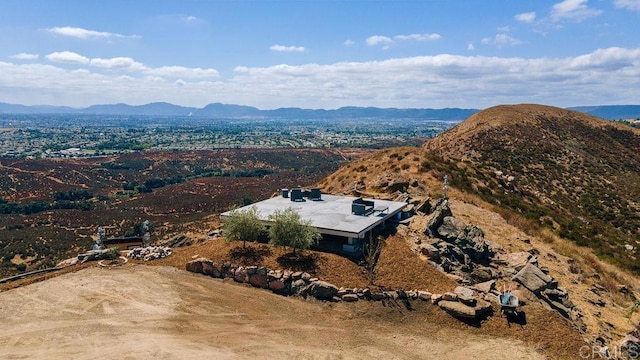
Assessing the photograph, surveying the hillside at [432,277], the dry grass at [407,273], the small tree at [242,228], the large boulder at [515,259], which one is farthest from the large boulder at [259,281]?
the large boulder at [515,259]

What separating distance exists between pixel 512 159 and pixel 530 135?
604 inches

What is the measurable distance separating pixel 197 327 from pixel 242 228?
27.9 ft

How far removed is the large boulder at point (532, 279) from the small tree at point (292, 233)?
12.0m

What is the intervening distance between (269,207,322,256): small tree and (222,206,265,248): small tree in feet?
5.52

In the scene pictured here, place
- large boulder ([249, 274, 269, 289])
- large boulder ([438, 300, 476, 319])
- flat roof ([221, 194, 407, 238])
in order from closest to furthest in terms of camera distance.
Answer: large boulder ([438, 300, 476, 319]) < large boulder ([249, 274, 269, 289]) < flat roof ([221, 194, 407, 238])

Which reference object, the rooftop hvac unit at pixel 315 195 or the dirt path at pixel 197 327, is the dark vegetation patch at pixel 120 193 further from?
the dirt path at pixel 197 327

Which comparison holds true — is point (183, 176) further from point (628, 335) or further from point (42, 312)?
point (628, 335)

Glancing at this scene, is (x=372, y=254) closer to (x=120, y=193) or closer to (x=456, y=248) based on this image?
(x=456, y=248)

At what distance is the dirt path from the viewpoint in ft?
58.0

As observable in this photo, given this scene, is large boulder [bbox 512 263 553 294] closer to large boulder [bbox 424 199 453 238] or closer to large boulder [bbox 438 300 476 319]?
large boulder [bbox 438 300 476 319]

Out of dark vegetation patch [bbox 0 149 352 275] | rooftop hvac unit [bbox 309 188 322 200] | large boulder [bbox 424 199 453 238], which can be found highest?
rooftop hvac unit [bbox 309 188 322 200]

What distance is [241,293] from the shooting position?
23.0m

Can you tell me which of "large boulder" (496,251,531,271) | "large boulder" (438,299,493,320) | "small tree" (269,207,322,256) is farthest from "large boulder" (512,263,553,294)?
"small tree" (269,207,322,256)

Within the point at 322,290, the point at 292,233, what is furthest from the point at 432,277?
the point at 292,233
